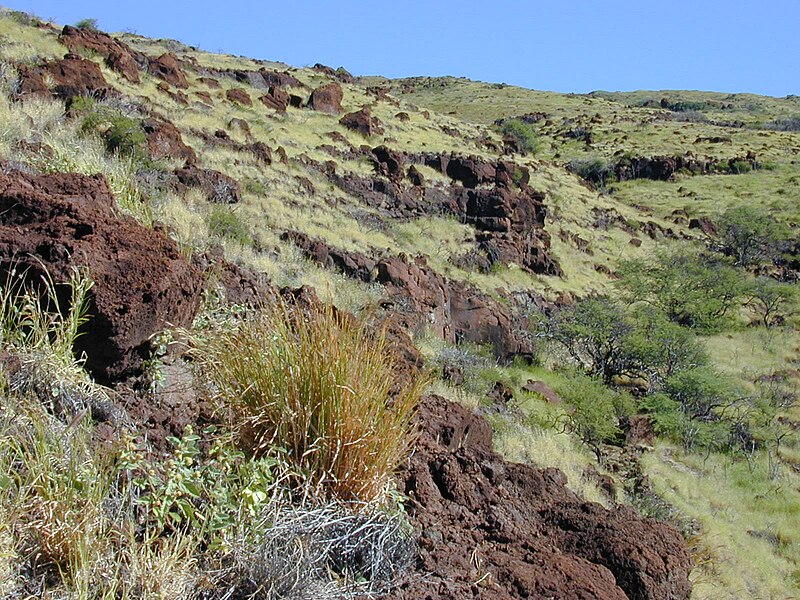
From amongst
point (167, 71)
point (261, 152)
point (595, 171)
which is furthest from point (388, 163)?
point (595, 171)

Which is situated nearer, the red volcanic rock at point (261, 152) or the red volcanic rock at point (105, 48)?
the red volcanic rock at point (261, 152)

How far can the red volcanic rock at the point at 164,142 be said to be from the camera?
43.1 feet

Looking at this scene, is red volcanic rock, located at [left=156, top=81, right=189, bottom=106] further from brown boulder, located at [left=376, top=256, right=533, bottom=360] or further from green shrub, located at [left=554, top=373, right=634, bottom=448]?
green shrub, located at [left=554, top=373, right=634, bottom=448]

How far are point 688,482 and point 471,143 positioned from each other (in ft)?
88.4

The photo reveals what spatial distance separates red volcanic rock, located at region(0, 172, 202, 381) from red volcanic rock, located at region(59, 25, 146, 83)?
61.2 ft

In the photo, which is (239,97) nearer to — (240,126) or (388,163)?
(240,126)

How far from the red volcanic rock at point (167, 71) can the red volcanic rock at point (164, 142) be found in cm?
1081

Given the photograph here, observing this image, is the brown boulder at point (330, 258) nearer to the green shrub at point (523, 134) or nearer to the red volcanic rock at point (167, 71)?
the red volcanic rock at point (167, 71)

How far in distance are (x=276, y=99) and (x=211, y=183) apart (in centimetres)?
1620

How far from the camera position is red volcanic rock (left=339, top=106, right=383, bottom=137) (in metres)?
28.4

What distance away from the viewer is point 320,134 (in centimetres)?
2597

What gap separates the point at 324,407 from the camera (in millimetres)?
2867

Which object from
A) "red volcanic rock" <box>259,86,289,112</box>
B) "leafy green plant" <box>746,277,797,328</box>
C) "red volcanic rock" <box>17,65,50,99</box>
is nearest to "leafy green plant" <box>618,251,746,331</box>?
"leafy green plant" <box>746,277,797,328</box>

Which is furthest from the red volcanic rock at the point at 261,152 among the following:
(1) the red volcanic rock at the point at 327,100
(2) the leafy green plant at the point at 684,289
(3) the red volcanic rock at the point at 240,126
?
(2) the leafy green plant at the point at 684,289
